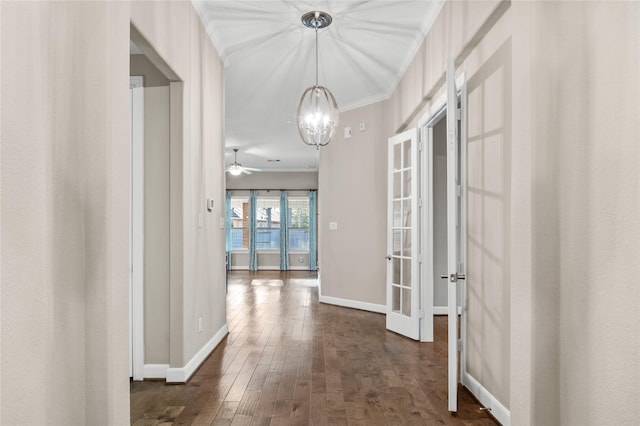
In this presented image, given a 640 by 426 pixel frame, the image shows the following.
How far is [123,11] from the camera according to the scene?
182 centimetres

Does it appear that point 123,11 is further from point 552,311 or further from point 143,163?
point 552,311

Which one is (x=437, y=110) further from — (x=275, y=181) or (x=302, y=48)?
(x=275, y=181)

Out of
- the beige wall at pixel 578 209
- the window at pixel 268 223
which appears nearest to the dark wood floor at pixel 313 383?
the beige wall at pixel 578 209

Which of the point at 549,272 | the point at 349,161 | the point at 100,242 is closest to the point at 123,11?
the point at 100,242

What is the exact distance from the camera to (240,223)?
38.9ft

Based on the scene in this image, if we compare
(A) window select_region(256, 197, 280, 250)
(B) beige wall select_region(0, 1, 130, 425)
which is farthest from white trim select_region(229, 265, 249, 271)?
(B) beige wall select_region(0, 1, 130, 425)

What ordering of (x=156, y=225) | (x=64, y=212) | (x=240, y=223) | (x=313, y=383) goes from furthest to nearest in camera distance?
(x=240, y=223)
(x=156, y=225)
(x=313, y=383)
(x=64, y=212)

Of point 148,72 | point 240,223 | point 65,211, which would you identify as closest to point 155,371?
point 65,211

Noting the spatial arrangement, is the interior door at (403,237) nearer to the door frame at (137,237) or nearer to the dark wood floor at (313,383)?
the dark wood floor at (313,383)

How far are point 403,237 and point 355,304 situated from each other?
178 cm

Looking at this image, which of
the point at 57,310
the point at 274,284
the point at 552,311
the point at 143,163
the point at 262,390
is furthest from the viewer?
the point at 274,284

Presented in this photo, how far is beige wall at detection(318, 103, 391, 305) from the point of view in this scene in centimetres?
→ 566

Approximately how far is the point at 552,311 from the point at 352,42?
3.19 metres

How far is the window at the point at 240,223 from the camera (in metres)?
11.8
